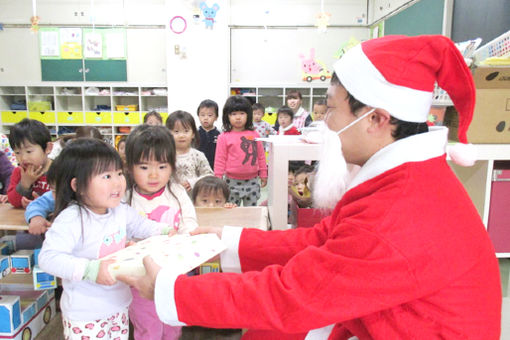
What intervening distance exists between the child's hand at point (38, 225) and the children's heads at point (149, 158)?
36 cm

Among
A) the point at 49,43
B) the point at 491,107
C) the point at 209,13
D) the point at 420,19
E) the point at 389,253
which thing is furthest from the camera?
the point at 49,43

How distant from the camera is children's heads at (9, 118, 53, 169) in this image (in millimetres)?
1881

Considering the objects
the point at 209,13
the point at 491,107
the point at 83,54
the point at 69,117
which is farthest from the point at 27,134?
the point at 83,54

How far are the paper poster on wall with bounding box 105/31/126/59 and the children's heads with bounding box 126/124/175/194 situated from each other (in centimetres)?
607

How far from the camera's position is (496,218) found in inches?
95.7

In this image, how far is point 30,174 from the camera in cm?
Answer: 187

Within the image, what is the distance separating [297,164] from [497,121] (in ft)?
4.93

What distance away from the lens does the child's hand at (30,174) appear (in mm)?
1856

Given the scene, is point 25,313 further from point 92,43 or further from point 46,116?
point 92,43

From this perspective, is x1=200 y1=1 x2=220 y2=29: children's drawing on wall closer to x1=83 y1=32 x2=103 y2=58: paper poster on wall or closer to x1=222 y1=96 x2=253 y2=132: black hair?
x1=83 y1=32 x2=103 y2=58: paper poster on wall

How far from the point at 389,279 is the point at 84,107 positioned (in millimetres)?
7100

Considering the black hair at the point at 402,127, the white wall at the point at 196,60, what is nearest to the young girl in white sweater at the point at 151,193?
the black hair at the point at 402,127

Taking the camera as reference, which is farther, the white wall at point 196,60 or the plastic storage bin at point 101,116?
the plastic storage bin at point 101,116

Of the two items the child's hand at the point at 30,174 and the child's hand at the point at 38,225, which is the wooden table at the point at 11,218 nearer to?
the child's hand at the point at 38,225
